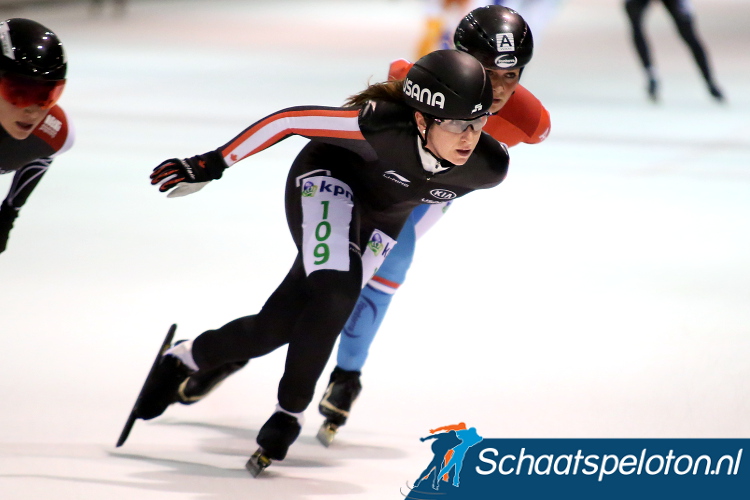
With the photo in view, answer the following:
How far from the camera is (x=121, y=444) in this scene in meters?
3.06

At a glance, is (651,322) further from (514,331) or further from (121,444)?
(121,444)

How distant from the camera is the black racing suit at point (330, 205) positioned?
9.32 feet

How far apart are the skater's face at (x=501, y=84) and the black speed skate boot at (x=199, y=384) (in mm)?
1207

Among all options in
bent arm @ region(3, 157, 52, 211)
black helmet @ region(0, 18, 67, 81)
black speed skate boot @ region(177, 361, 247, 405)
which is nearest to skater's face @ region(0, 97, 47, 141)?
black helmet @ region(0, 18, 67, 81)

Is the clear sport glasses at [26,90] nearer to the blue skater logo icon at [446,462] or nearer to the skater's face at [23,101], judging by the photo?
the skater's face at [23,101]

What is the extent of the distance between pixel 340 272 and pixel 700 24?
14388 mm

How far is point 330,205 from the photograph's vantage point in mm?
2994

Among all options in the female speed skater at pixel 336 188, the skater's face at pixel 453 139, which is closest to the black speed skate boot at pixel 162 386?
the female speed skater at pixel 336 188

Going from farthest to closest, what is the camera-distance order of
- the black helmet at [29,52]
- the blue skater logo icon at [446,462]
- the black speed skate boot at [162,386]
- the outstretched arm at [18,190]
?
the outstretched arm at [18,190]
the black speed skate boot at [162,386]
the black helmet at [29,52]
the blue skater logo icon at [446,462]

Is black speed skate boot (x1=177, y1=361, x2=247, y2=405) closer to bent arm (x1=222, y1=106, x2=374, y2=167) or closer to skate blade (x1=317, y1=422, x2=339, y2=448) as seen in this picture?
skate blade (x1=317, y1=422, x2=339, y2=448)

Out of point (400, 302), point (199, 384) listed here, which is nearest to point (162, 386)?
point (199, 384)

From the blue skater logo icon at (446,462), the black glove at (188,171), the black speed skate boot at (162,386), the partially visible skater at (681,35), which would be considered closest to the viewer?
the blue skater logo icon at (446,462)

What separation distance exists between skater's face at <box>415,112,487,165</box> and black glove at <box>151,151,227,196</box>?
2.06 ft

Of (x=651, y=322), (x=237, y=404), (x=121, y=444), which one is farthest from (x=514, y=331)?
(x=121, y=444)
